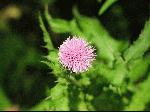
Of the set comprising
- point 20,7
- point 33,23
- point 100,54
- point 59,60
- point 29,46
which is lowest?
point 59,60

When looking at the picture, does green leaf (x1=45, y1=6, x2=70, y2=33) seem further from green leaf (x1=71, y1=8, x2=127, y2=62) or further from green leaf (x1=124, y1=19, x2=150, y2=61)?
green leaf (x1=124, y1=19, x2=150, y2=61)

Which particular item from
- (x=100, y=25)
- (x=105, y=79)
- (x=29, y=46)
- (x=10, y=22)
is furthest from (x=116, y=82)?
(x=10, y=22)

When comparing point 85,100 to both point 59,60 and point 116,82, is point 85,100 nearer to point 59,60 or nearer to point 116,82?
point 116,82

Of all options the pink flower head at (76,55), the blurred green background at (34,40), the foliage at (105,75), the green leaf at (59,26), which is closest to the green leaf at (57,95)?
the foliage at (105,75)

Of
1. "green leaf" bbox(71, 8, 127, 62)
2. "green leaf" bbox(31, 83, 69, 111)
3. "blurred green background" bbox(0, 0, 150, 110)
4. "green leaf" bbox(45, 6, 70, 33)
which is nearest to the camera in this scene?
"green leaf" bbox(31, 83, 69, 111)

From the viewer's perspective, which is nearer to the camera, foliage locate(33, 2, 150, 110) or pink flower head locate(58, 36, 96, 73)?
pink flower head locate(58, 36, 96, 73)

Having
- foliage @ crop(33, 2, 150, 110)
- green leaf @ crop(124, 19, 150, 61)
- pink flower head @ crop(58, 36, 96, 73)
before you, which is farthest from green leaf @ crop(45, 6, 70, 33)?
green leaf @ crop(124, 19, 150, 61)

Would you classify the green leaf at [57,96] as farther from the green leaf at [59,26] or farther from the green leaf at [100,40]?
the green leaf at [59,26]
